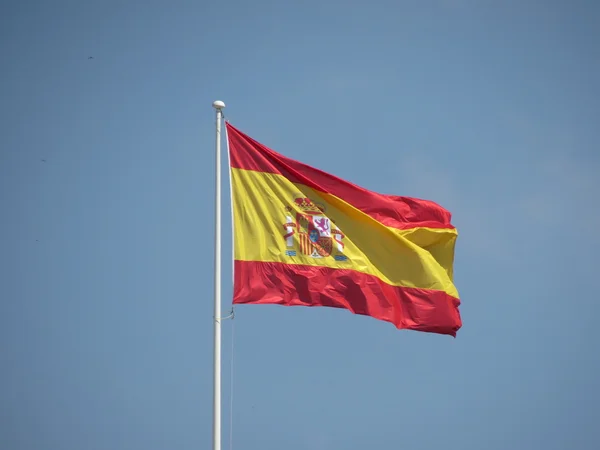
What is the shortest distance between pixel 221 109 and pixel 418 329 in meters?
7.85

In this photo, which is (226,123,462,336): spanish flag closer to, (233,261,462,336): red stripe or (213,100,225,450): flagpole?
(233,261,462,336): red stripe

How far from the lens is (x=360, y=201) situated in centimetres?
2319

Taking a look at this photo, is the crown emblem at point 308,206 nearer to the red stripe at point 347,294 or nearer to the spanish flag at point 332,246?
the spanish flag at point 332,246

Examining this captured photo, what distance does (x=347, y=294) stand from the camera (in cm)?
2155

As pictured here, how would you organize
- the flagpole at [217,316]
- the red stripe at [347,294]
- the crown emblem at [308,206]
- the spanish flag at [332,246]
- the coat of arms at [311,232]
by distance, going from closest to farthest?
the flagpole at [217,316], the red stripe at [347,294], the spanish flag at [332,246], the coat of arms at [311,232], the crown emblem at [308,206]

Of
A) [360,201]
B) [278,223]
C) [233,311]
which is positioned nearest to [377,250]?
[360,201]

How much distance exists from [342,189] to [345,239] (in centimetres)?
152

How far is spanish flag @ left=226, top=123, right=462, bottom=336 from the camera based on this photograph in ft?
68.2

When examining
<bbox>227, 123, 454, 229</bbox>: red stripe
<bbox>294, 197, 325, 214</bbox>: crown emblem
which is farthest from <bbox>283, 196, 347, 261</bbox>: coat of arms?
<bbox>227, 123, 454, 229</bbox>: red stripe

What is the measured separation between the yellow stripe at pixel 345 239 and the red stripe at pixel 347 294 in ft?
0.71

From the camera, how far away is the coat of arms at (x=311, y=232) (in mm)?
21375

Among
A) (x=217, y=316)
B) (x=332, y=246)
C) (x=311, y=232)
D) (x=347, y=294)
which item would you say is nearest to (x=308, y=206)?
(x=311, y=232)

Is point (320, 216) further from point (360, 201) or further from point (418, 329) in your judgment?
point (418, 329)

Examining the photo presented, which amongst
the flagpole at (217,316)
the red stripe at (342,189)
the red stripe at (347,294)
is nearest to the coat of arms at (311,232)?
the red stripe at (347,294)
